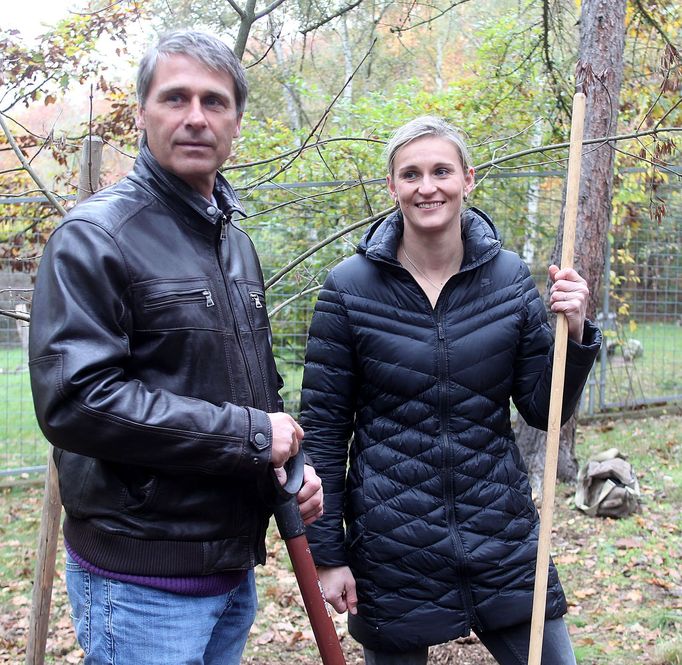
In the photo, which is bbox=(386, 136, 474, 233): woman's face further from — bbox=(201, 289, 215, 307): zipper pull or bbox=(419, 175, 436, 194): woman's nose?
bbox=(201, 289, 215, 307): zipper pull

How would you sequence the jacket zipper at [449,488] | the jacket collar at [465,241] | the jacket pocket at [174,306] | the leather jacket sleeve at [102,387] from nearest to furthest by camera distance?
the leather jacket sleeve at [102,387] < the jacket pocket at [174,306] < the jacket zipper at [449,488] < the jacket collar at [465,241]

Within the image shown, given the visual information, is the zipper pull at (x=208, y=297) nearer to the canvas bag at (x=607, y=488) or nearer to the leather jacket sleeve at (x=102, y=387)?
the leather jacket sleeve at (x=102, y=387)

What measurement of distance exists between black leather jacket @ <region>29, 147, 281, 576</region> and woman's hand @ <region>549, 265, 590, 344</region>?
0.83m

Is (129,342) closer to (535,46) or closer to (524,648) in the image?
(524,648)

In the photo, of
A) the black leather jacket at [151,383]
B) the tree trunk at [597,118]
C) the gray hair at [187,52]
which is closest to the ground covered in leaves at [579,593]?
the tree trunk at [597,118]

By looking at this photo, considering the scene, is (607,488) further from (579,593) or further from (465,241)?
(465,241)

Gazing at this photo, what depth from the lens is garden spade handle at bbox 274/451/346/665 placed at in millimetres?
1910

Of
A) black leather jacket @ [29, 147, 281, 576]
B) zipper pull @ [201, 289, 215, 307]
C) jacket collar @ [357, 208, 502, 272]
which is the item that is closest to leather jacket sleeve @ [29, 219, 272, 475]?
black leather jacket @ [29, 147, 281, 576]

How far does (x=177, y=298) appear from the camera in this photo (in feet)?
5.54

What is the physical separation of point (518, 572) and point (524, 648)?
0.21 meters

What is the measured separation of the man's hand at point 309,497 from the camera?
77.2 inches

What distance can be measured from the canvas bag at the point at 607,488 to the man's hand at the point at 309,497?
409 cm

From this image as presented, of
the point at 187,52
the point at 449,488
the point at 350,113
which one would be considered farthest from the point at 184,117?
the point at 350,113

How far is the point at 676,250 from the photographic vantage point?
9.02 m
